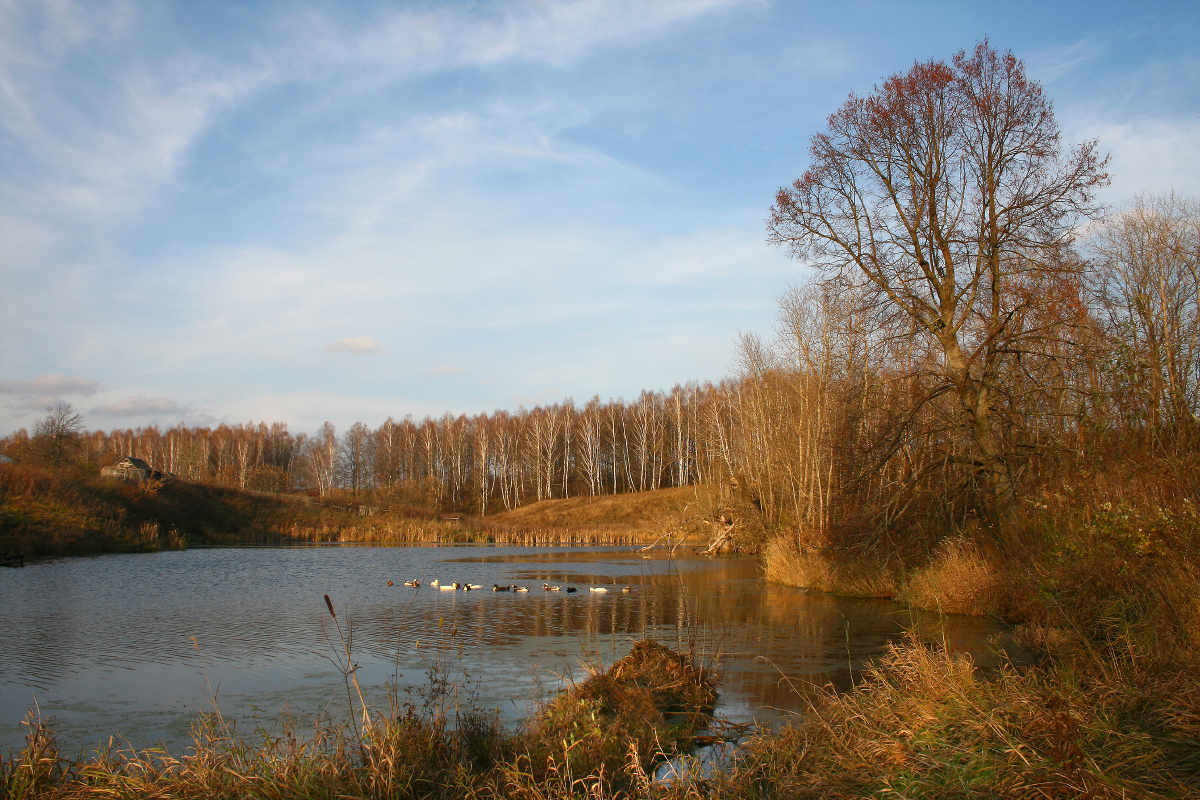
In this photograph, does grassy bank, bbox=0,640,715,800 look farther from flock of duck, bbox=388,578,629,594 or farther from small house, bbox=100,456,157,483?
small house, bbox=100,456,157,483

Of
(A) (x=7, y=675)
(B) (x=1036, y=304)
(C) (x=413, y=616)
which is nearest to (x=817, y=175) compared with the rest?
(B) (x=1036, y=304)

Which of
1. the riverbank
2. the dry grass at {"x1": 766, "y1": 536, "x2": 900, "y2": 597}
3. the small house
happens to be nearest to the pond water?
the dry grass at {"x1": 766, "y1": 536, "x2": 900, "y2": 597}

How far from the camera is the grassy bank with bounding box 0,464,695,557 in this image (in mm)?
27062

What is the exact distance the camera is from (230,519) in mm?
42219

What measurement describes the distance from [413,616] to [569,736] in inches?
399

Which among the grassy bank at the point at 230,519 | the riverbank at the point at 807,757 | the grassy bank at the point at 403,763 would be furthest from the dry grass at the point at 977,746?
the grassy bank at the point at 230,519

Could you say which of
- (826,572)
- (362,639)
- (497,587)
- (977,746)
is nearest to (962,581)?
(826,572)

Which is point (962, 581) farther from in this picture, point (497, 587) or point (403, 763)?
point (403, 763)

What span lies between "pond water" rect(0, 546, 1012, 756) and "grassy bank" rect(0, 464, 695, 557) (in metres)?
4.48

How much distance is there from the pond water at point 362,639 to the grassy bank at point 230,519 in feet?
14.7

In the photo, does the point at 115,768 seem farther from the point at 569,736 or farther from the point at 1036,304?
the point at 1036,304

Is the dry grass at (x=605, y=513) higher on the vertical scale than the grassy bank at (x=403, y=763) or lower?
lower

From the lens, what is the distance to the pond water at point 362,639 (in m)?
8.09

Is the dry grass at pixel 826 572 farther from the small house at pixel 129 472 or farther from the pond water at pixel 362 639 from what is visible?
the small house at pixel 129 472
